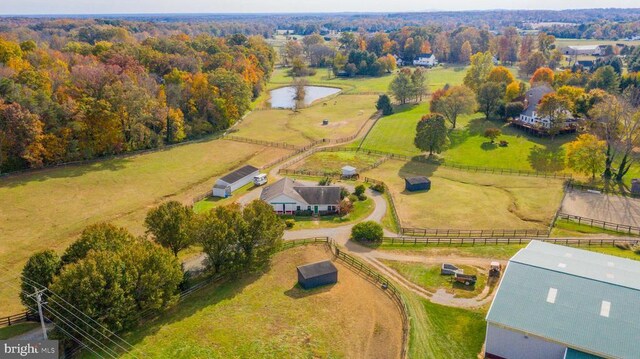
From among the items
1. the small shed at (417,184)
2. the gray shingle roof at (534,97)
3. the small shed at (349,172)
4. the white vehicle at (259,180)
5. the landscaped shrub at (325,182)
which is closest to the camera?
the small shed at (417,184)

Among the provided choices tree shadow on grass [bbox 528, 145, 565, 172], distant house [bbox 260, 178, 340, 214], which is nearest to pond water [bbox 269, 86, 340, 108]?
tree shadow on grass [bbox 528, 145, 565, 172]

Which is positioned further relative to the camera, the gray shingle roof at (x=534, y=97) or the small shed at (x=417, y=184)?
the gray shingle roof at (x=534, y=97)

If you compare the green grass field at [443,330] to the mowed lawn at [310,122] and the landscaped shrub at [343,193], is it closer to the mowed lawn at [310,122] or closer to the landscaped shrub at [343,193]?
the landscaped shrub at [343,193]

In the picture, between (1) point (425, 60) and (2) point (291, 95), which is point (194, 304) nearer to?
(2) point (291, 95)

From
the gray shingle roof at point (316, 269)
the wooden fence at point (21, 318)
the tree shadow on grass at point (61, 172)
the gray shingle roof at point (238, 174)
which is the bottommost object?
the wooden fence at point (21, 318)

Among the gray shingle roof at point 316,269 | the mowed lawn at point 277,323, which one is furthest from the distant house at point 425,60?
the mowed lawn at point 277,323

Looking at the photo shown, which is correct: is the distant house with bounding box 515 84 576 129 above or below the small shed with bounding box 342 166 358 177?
above

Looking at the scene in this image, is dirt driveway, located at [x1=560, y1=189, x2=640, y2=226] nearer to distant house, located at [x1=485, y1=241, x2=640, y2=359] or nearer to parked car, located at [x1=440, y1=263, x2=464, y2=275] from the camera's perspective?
distant house, located at [x1=485, y1=241, x2=640, y2=359]
